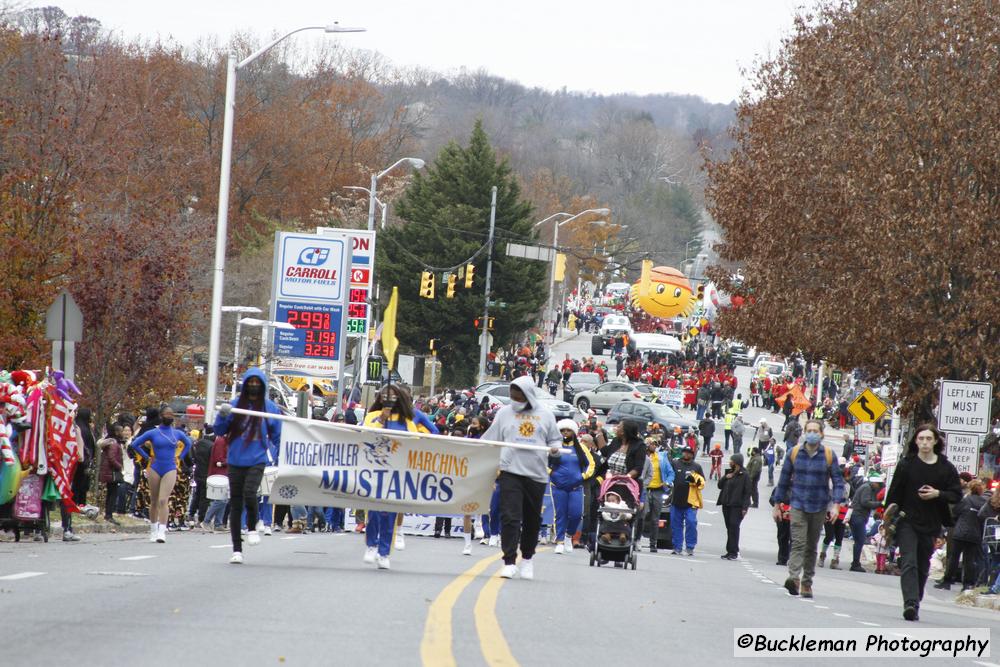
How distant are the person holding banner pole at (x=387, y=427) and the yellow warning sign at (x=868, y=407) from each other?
1957 centimetres

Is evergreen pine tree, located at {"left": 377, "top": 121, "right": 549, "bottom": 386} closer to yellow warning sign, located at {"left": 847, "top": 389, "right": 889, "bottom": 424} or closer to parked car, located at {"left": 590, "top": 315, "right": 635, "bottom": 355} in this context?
parked car, located at {"left": 590, "top": 315, "right": 635, "bottom": 355}

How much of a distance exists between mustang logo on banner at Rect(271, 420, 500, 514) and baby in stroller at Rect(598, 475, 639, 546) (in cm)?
436

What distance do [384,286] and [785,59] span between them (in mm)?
40498

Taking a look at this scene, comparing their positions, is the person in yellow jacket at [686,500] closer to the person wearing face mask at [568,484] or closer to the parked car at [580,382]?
the person wearing face mask at [568,484]

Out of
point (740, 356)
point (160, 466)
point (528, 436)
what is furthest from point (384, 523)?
point (740, 356)

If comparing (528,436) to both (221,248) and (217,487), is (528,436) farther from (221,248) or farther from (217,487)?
(221,248)

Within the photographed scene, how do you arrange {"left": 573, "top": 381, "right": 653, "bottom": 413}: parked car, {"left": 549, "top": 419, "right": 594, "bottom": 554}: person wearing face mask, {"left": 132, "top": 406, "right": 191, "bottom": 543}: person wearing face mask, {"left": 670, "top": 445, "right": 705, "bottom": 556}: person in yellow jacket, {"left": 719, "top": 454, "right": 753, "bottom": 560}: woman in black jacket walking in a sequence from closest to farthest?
→ {"left": 132, "top": 406, "right": 191, "bottom": 543}: person wearing face mask
{"left": 549, "top": 419, "right": 594, "bottom": 554}: person wearing face mask
{"left": 670, "top": 445, "right": 705, "bottom": 556}: person in yellow jacket
{"left": 719, "top": 454, "right": 753, "bottom": 560}: woman in black jacket walking
{"left": 573, "top": 381, "right": 653, "bottom": 413}: parked car

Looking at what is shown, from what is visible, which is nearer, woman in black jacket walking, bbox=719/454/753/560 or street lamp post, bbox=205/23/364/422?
woman in black jacket walking, bbox=719/454/753/560

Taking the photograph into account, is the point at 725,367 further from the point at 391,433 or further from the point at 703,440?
the point at 391,433

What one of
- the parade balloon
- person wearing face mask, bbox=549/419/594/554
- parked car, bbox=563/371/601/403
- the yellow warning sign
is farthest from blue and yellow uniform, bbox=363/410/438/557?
the parade balloon

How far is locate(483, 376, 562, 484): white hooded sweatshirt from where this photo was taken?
13273mm

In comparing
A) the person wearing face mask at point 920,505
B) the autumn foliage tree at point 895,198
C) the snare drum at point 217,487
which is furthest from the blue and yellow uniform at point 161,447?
the autumn foliage tree at point 895,198

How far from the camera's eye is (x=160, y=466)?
56.7 ft

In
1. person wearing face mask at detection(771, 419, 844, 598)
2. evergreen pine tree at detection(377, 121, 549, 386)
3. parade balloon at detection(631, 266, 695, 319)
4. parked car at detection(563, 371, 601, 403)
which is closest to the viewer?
person wearing face mask at detection(771, 419, 844, 598)
